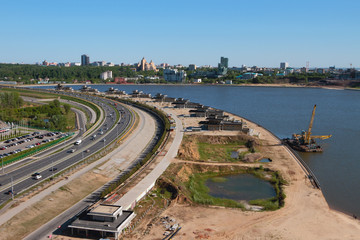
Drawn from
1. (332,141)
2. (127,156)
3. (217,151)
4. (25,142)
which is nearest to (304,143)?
(332,141)

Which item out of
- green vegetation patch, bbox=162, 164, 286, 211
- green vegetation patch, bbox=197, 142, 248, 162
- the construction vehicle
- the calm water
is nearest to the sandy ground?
green vegetation patch, bbox=162, 164, 286, 211

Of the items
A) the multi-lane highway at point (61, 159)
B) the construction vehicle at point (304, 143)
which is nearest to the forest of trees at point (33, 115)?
the multi-lane highway at point (61, 159)

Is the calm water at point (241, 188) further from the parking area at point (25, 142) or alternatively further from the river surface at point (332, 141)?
the parking area at point (25, 142)

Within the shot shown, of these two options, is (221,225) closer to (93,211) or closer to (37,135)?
(93,211)

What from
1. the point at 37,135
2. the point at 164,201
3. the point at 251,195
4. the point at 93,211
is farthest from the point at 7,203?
the point at 37,135

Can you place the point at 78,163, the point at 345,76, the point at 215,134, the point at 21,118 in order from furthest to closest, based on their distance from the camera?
the point at 345,76 → the point at 21,118 → the point at 215,134 → the point at 78,163

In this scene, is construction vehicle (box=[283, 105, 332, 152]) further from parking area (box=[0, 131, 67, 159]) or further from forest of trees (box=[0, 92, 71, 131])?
forest of trees (box=[0, 92, 71, 131])

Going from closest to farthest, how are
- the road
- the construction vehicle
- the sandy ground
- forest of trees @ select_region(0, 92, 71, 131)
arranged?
the road < the sandy ground < the construction vehicle < forest of trees @ select_region(0, 92, 71, 131)
